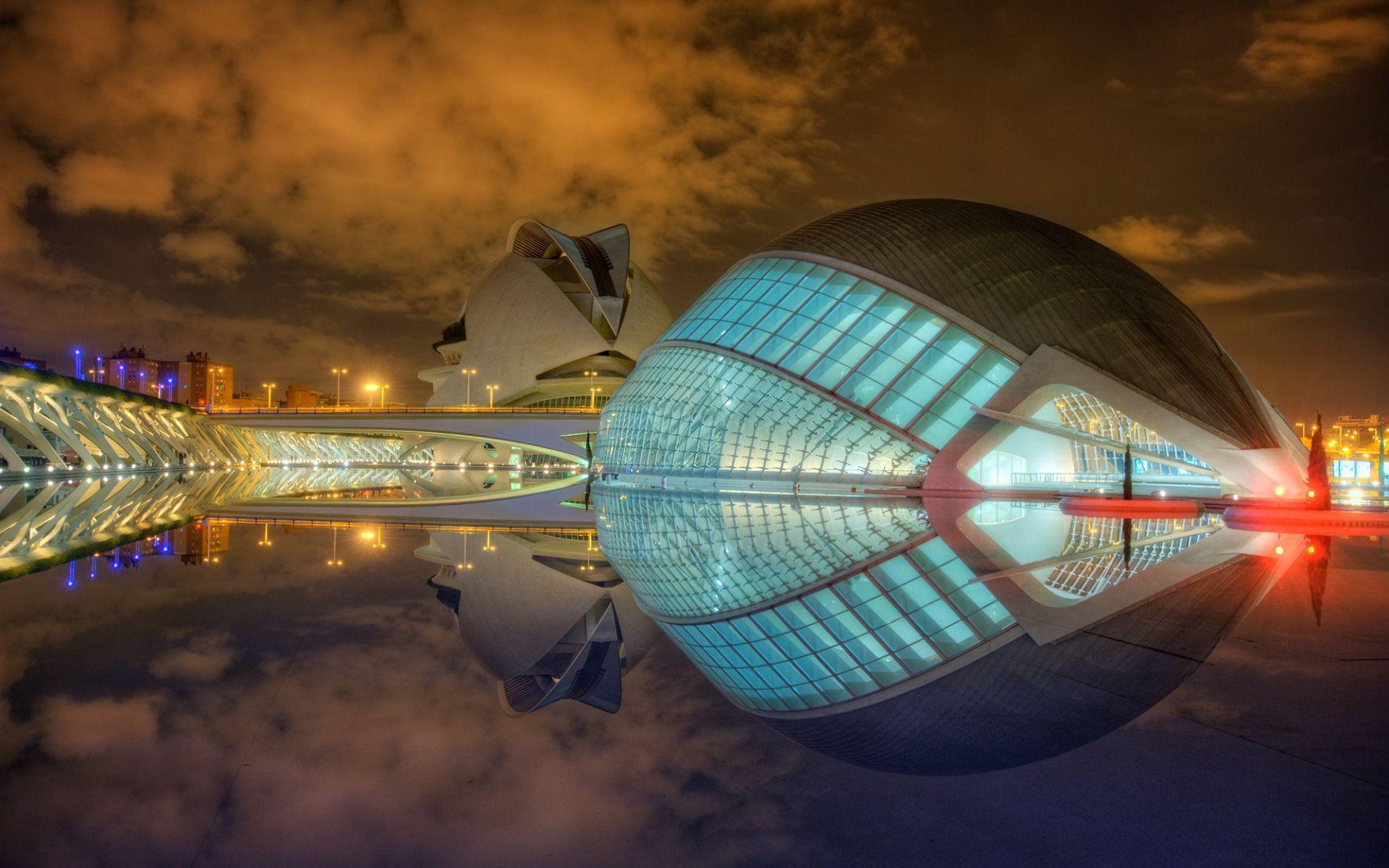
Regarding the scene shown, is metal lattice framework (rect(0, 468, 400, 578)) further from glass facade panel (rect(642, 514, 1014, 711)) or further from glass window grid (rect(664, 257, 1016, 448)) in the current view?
glass window grid (rect(664, 257, 1016, 448))

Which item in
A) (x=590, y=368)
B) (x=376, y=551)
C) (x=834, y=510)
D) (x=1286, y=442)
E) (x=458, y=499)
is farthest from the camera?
(x=590, y=368)

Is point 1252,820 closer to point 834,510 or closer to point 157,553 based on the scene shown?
point 157,553

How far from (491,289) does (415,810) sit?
2798 inches

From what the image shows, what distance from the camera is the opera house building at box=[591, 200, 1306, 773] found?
5516mm

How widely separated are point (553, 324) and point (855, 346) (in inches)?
1779

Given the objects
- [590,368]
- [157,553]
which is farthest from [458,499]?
[590,368]

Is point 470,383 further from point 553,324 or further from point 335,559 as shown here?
point 335,559

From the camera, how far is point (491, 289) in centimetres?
7156

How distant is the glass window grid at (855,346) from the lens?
24.7 meters

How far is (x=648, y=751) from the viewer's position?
13.7 feet

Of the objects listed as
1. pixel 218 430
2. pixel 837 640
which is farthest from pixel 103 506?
pixel 218 430

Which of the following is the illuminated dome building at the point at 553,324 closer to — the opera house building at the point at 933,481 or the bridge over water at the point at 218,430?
the bridge over water at the point at 218,430

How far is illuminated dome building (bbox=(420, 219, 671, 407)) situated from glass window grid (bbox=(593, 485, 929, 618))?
46.6 m

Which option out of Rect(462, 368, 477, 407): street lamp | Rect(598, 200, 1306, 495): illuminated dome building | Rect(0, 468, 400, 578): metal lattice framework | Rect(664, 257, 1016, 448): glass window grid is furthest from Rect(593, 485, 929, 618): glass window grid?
Rect(462, 368, 477, 407): street lamp
